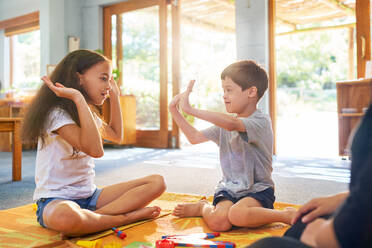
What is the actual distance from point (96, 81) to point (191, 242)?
75 cm

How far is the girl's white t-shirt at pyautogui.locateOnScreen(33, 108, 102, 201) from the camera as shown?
50.2 inches

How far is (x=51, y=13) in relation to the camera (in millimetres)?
5023

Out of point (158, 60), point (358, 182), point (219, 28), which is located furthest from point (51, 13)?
point (358, 182)

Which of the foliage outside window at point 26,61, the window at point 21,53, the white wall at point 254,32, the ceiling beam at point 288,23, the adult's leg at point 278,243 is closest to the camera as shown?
the adult's leg at point 278,243

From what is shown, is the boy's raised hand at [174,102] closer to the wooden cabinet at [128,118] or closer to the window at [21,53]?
the wooden cabinet at [128,118]

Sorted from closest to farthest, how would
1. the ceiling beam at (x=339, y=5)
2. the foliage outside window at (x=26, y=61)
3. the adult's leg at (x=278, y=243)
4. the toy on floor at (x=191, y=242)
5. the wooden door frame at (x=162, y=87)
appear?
the adult's leg at (x=278, y=243)
the toy on floor at (x=191, y=242)
the wooden door frame at (x=162, y=87)
the ceiling beam at (x=339, y=5)
the foliage outside window at (x=26, y=61)

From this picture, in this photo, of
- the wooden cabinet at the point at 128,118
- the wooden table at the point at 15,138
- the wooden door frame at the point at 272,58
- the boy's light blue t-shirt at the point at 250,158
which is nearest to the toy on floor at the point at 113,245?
the boy's light blue t-shirt at the point at 250,158

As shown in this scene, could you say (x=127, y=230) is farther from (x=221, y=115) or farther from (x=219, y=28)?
(x=219, y=28)

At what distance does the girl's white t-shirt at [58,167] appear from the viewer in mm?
1275

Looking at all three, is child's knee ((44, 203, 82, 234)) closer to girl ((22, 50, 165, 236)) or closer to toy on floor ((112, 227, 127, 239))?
girl ((22, 50, 165, 236))

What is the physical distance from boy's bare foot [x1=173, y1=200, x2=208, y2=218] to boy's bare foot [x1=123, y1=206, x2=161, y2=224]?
3.5 inches

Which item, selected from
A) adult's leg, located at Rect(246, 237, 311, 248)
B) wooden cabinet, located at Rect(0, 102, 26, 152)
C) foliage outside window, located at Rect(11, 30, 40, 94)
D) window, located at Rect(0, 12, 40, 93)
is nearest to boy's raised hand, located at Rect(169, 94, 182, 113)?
adult's leg, located at Rect(246, 237, 311, 248)

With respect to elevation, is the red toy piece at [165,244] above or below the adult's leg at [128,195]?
below

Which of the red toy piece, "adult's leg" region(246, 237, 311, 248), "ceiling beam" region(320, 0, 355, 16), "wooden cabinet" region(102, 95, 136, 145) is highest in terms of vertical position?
"ceiling beam" region(320, 0, 355, 16)
